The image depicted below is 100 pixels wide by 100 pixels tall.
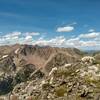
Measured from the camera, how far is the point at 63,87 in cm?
9550

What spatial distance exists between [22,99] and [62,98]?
20192 mm

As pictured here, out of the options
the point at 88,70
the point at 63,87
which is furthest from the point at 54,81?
the point at 88,70

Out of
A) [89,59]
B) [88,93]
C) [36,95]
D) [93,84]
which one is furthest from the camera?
[89,59]

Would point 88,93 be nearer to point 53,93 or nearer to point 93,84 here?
point 93,84

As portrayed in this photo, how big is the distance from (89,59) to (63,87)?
154ft

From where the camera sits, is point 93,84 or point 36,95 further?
point 36,95

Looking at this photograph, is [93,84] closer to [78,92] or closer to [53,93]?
[78,92]

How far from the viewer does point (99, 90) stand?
82.7 metres

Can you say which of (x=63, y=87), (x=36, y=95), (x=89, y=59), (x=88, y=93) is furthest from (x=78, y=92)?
(x=89, y=59)

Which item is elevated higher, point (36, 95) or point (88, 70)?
point (88, 70)

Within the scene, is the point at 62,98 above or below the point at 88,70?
below

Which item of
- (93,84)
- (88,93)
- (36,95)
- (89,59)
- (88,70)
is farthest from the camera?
(89,59)

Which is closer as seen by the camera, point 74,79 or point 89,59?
point 74,79

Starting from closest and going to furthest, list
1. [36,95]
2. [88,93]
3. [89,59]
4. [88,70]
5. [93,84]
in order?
[88,93], [93,84], [36,95], [88,70], [89,59]
